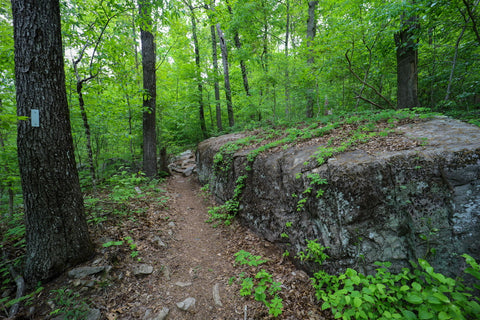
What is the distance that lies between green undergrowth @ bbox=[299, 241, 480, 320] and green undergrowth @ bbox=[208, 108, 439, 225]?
138 cm

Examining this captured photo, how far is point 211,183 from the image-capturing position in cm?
796

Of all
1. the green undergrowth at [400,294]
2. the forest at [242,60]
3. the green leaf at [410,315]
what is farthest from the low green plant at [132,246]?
the green leaf at [410,315]

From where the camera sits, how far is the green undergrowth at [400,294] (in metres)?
1.98

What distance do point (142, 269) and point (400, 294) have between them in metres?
4.23

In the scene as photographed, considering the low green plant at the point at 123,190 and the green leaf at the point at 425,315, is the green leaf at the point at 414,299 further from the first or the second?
the low green plant at the point at 123,190

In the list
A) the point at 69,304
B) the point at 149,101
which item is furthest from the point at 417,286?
the point at 149,101

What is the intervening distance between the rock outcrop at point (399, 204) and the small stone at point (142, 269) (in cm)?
283

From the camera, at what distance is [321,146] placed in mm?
4680

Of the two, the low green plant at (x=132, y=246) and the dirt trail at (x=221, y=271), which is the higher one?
the low green plant at (x=132, y=246)

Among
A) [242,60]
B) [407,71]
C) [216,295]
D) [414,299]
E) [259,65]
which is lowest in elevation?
[216,295]

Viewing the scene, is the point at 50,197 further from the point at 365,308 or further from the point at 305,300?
the point at 365,308

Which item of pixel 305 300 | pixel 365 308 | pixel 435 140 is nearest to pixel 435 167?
pixel 435 140

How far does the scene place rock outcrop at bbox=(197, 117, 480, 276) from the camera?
2.92 metres

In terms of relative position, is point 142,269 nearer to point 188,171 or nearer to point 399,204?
point 399,204
